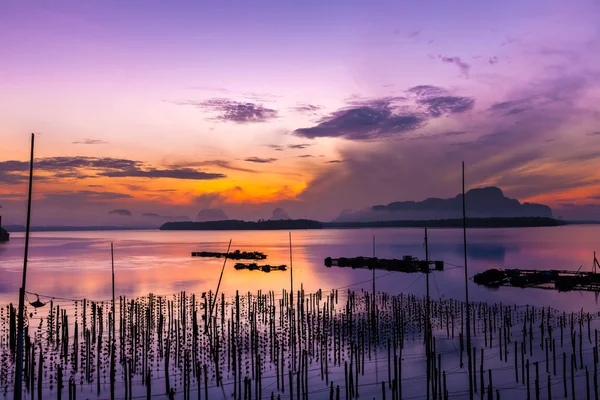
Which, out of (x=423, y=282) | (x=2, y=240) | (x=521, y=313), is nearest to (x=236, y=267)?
(x=423, y=282)

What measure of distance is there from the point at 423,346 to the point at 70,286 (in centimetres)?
5168

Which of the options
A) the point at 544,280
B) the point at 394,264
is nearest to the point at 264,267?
the point at 394,264

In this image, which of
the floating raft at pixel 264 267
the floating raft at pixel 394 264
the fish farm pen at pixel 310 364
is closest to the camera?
the fish farm pen at pixel 310 364

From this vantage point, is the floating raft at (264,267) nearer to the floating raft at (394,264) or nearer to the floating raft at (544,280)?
the floating raft at (394,264)

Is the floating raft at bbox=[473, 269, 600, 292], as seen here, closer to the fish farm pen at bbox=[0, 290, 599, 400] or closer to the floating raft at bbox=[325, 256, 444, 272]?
the floating raft at bbox=[325, 256, 444, 272]

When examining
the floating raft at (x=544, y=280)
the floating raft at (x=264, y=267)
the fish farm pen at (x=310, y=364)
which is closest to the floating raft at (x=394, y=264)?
the floating raft at (x=544, y=280)

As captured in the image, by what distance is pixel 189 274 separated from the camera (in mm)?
78500

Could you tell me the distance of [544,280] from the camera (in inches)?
2327

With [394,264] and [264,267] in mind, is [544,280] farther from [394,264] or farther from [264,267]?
[264,267]

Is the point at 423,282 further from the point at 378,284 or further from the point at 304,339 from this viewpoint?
the point at 304,339

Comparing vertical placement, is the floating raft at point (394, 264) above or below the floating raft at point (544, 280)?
above

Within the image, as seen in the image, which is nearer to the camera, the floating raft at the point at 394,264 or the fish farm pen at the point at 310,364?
the fish farm pen at the point at 310,364

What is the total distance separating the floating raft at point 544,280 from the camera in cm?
5450

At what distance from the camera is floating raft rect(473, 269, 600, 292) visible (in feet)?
179
